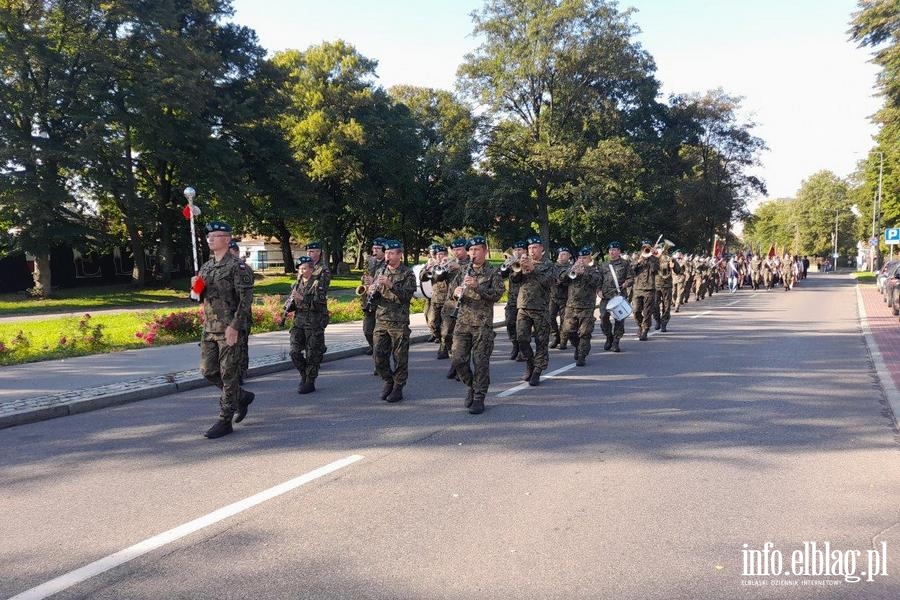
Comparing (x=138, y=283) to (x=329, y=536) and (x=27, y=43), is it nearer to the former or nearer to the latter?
(x=27, y=43)

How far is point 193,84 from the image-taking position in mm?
28953

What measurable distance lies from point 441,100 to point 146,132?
35.0 m

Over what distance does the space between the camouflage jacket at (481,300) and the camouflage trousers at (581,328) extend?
11.7ft

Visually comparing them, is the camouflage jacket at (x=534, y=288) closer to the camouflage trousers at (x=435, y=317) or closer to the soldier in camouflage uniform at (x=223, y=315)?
the camouflage trousers at (x=435, y=317)

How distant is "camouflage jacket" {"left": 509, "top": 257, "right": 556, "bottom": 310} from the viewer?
28.1ft

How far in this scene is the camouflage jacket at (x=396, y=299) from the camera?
300 inches

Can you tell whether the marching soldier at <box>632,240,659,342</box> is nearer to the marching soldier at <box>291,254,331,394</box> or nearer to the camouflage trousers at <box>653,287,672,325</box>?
the camouflage trousers at <box>653,287,672,325</box>

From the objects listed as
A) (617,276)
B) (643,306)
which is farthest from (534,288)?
(643,306)

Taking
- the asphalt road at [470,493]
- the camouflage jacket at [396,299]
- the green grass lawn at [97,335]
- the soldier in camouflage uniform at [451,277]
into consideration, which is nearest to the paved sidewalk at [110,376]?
the asphalt road at [470,493]

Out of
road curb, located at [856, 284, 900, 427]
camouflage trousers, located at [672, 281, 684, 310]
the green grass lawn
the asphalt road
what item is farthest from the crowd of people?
camouflage trousers, located at [672, 281, 684, 310]

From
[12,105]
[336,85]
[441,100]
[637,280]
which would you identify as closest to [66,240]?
[12,105]

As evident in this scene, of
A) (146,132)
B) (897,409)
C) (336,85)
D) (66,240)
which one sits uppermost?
(336,85)

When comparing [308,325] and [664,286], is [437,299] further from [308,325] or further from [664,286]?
[664,286]

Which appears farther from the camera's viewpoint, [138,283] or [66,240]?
[138,283]
